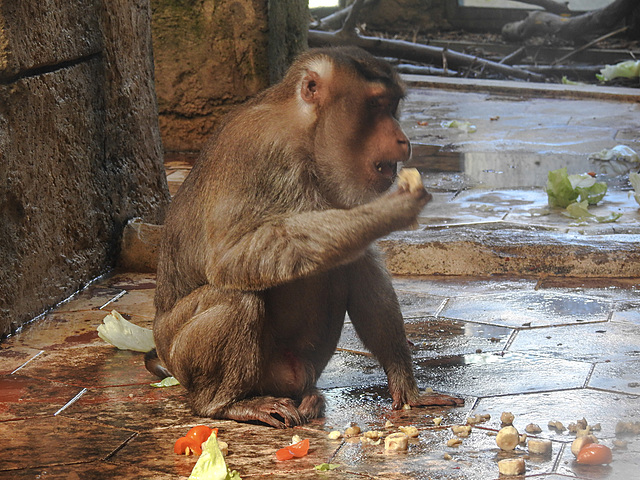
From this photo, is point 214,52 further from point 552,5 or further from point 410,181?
point 552,5

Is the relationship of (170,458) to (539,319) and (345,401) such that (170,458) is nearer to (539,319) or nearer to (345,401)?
(345,401)

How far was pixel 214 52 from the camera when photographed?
380 inches

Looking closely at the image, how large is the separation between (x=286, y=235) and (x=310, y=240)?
0.10 meters

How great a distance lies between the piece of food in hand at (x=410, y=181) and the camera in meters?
3.62

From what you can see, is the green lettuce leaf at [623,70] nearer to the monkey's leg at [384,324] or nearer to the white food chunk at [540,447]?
the monkey's leg at [384,324]

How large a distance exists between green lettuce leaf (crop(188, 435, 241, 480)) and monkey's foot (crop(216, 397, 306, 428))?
0.68m

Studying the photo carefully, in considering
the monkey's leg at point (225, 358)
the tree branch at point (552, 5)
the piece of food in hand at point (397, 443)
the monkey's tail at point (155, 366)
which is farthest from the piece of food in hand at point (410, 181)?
the tree branch at point (552, 5)

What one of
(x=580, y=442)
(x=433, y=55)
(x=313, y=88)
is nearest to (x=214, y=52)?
(x=313, y=88)

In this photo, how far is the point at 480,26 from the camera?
19000 mm

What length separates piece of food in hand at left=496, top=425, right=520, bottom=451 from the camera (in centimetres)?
358

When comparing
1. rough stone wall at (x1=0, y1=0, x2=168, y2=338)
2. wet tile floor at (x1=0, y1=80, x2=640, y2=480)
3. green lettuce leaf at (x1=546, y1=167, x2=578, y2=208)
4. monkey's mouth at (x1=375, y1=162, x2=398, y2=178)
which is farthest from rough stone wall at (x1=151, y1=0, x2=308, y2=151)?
monkey's mouth at (x1=375, y1=162, x2=398, y2=178)

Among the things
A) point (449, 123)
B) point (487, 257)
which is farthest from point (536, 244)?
point (449, 123)

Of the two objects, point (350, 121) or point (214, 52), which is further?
point (214, 52)

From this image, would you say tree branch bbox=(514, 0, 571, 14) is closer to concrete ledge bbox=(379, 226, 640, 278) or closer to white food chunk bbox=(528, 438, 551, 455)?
concrete ledge bbox=(379, 226, 640, 278)
